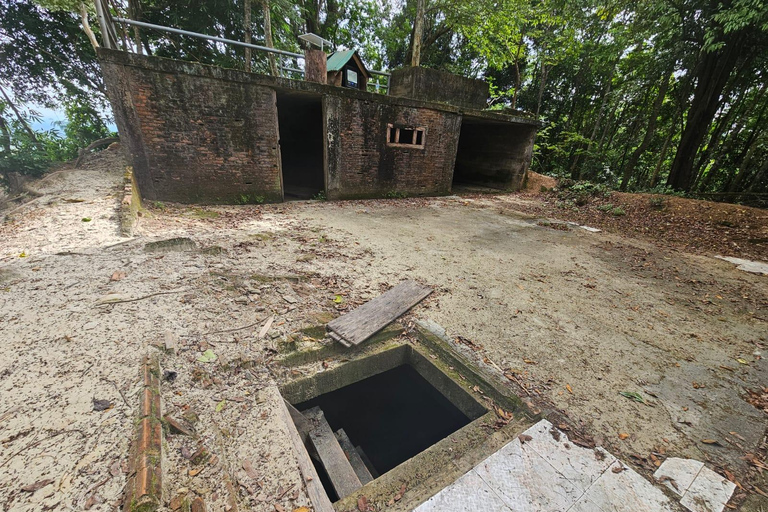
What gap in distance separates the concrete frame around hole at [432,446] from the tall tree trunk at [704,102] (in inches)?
459

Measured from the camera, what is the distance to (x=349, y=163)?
847 centimetres

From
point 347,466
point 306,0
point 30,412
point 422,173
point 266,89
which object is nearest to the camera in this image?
point 30,412

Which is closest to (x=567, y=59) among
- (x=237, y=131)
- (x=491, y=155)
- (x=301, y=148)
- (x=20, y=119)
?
(x=491, y=155)

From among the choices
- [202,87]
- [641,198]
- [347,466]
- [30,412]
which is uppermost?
[202,87]

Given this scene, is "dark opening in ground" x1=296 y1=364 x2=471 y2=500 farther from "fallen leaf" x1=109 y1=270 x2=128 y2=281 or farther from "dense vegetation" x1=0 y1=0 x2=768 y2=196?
"dense vegetation" x1=0 y1=0 x2=768 y2=196

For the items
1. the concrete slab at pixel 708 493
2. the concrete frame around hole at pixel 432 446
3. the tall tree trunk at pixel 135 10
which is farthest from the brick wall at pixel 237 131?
the concrete slab at pixel 708 493

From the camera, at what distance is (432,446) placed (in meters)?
1.87

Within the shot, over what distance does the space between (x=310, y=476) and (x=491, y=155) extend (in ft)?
43.6

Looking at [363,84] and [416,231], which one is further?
[363,84]

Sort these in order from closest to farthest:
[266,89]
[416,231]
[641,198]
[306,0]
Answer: [416,231] → [266,89] → [641,198] → [306,0]

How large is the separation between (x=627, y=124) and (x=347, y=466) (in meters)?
19.9

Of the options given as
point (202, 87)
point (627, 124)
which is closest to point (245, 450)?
point (202, 87)

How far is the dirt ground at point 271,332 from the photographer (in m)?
1.60

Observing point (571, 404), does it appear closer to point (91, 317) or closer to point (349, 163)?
point (91, 317)
